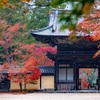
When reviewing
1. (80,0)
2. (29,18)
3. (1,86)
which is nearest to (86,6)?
(80,0)

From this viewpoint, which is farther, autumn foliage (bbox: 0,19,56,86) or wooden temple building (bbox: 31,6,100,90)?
autumn foliage (bbox: 0,19,56,86)

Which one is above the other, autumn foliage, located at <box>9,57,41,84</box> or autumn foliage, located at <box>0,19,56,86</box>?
autumn foliage, located at <box>0,19,56,86</box>

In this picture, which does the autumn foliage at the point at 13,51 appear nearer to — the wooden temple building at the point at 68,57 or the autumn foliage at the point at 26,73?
the autumn foliage at the point at 26,73

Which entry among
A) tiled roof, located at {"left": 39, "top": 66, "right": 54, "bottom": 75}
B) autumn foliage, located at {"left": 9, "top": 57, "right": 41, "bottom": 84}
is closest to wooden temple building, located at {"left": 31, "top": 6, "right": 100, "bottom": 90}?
autumn foliage, located at {"left": 9, "top": 57, "right": 41, "bottom": 84}

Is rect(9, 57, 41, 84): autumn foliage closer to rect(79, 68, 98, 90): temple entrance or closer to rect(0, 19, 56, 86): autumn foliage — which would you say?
rect(0, 19, 56, 86): autumn foliage

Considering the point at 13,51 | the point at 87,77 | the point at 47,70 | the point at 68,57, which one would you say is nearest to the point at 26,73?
the point at 47,70

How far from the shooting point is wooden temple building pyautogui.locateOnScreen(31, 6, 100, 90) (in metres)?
23.8

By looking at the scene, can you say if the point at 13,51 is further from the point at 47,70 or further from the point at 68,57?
the point at 68,57

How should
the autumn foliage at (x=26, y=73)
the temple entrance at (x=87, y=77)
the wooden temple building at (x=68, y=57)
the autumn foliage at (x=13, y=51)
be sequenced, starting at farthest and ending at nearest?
the temple entrance at (x=87, y=77), the autumn foliage at (x=13, y=51), the wooden temple building at (x=68, y=57), the autumn foliage at (x=26, y=73)

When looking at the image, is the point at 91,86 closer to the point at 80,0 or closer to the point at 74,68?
the point at 74,68

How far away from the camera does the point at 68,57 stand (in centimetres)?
2400

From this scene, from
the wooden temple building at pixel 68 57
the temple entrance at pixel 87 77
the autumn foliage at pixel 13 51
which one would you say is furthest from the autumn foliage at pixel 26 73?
the temple entrance at pixel 87 77

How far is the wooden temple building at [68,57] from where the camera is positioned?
78.2ft

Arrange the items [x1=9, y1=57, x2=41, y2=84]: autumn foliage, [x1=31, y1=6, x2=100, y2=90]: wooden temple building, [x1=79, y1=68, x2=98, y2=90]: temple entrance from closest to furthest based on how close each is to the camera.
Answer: [x1=9, y1=57, x2=41, y2=84]: autumn foliage, [x1=31, y1=6, x2=100, y2=90]: wooden temple building, [x1=79, y1=68, x2=98, y2=90]: temple entrance
